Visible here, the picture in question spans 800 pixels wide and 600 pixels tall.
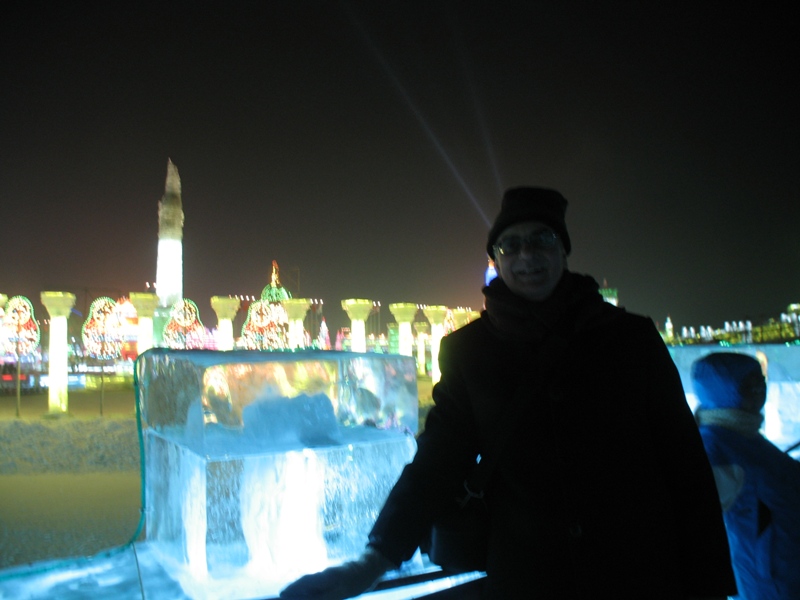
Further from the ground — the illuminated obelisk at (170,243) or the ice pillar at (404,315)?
the illuminated obelisk at (170,243)

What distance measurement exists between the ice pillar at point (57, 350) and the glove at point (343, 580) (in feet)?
58.4

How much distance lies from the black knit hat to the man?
0.73 feet

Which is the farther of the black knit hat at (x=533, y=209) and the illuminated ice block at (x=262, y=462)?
the illuminated ice block at (x=262, y=462)

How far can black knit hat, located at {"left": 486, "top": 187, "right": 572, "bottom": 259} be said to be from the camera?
5.48 feet

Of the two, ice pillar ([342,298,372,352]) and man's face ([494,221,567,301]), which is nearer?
man's face ([494,221,567,301])

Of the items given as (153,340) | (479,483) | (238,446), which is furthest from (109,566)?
(153,340)

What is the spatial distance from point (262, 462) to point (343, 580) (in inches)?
63.5

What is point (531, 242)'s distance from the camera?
5.47ft

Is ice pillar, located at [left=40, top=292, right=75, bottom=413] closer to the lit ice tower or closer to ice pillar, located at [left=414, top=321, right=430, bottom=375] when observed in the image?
the lit ice tower

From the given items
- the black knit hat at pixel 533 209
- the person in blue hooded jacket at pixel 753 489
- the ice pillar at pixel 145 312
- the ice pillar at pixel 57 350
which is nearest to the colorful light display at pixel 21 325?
the ice pillar at pixel 57 350

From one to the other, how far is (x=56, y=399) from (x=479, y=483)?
1813 cm

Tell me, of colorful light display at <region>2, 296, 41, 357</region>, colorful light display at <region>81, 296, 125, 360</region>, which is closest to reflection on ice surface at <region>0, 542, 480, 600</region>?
colorful light display at <region>2, 296, 41, 357</region>

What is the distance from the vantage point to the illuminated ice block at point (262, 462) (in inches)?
108

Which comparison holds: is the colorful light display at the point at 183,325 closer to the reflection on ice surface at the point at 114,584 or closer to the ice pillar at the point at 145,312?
the ice pillar at the point at 145,312
